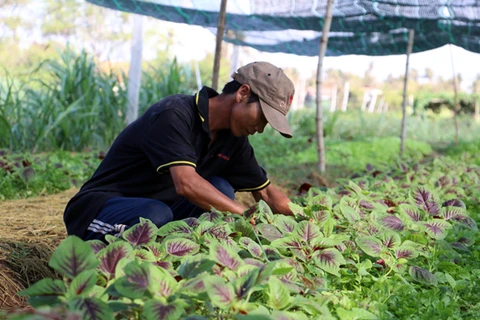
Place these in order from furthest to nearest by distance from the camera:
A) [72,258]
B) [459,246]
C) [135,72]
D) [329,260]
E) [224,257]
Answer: [135,72] → [459,246] → [329,260] → [224,257] → [72,258]

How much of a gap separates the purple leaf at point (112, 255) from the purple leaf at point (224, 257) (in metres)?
0.24

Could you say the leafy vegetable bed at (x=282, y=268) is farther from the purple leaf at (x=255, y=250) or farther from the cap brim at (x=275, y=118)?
the cap brim at (x=275, y=118)

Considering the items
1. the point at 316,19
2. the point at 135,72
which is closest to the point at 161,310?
the point at 316,19

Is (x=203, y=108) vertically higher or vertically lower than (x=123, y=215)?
higher

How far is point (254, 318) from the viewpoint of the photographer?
133 cm

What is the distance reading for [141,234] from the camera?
197 centimetres

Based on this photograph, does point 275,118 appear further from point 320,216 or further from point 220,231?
point 220,231

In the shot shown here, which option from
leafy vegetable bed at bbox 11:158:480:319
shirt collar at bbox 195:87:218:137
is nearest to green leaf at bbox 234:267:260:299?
leafy vegetable bed at bbox 11:158:480:319

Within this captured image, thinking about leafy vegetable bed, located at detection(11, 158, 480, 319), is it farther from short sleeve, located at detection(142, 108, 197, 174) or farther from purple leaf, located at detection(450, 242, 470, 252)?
short sleeve, located at detection(142, 108, 197, 174)

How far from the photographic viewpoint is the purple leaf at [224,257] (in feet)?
5.42

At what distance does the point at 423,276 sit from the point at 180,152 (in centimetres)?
109

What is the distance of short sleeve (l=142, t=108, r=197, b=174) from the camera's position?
2.54m

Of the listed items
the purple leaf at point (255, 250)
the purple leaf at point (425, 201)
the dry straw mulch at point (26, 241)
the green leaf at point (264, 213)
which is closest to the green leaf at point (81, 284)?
the purple leaf at point (255, 250)

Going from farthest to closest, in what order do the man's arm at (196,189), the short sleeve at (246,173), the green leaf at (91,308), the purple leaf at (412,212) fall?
the short sleeve at (246,173), the purple leaf at (412,212), the man's arm at (196,189), the green leaf at (91,308)
